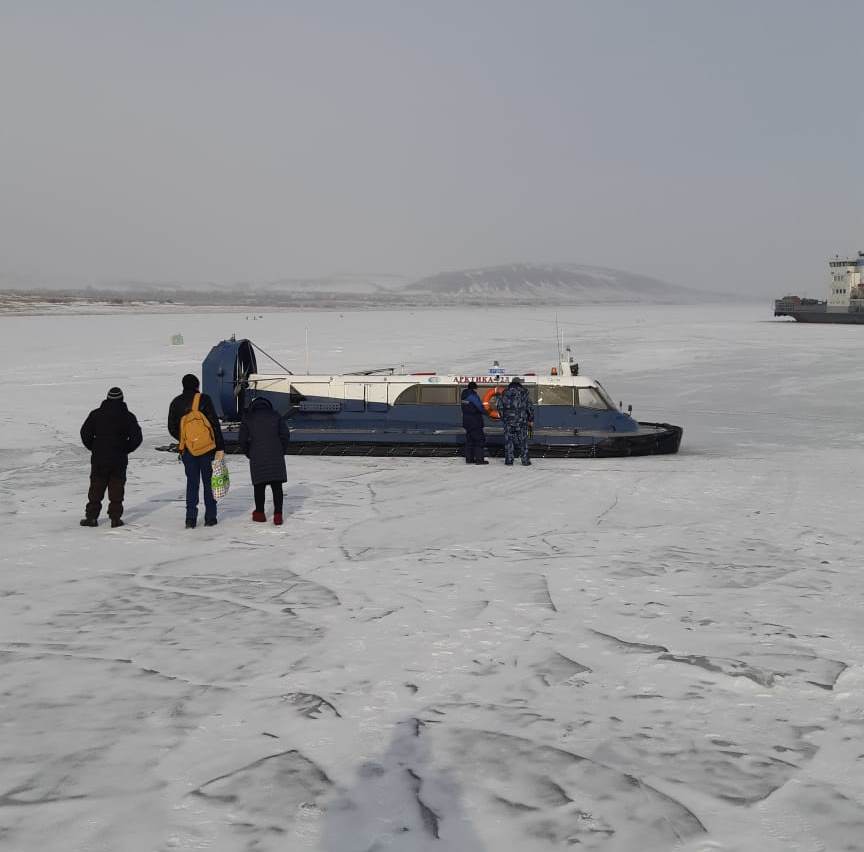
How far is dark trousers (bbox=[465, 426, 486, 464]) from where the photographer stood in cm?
1345

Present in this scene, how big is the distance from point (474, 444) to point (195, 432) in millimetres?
5323

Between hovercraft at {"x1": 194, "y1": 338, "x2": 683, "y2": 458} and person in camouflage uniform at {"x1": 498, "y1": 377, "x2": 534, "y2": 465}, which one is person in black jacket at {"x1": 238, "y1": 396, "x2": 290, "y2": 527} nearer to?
person in camouflage uniform at {"x1": 498, "y1": 377, "x2": 534, "y2": 465}

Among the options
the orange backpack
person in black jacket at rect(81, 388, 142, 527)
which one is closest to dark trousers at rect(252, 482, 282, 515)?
the orange backpack

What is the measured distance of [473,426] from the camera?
1340cm

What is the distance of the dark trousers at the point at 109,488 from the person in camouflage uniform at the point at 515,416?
19.2 ft

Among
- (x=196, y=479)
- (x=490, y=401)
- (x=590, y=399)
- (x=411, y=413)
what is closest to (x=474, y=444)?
(x=490, y=401)

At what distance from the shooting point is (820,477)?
12.3 metres

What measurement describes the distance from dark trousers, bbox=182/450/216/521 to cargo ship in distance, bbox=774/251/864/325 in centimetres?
7489

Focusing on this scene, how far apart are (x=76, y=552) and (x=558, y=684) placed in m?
5.00

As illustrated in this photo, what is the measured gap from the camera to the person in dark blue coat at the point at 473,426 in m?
13.4

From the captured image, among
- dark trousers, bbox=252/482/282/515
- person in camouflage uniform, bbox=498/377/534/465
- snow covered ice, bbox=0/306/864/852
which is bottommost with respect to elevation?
snow covered ice, bbox=0/306/864/852

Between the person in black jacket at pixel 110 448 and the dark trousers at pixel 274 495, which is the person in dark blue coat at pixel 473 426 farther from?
the person in black jacket at pixel 110 448

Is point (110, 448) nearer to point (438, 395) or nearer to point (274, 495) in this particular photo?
point (274, 495)

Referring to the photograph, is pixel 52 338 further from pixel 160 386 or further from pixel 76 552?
pixel 76 552
